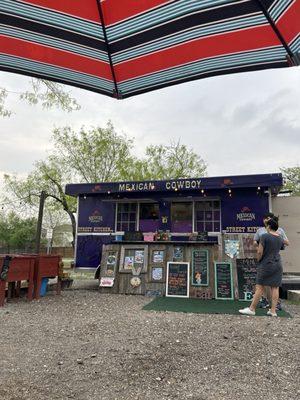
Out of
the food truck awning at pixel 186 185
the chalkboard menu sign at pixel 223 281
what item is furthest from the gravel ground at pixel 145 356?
the food truck awning at pixel 186 185

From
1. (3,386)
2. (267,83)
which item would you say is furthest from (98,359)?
(267,83)

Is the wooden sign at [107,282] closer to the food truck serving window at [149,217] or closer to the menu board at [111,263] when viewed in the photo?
the menu board at [111,263]

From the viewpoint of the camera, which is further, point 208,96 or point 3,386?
point 3,386

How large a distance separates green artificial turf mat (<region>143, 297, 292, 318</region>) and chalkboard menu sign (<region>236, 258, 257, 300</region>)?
10.2 inches

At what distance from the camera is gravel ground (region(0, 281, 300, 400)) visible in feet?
9.72

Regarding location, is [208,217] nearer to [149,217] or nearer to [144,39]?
[149,217]

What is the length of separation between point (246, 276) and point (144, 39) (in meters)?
6.26

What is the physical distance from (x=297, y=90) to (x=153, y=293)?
6326 mm

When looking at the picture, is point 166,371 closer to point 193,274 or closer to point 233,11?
point 233,11

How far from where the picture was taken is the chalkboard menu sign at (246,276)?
24.3 ft

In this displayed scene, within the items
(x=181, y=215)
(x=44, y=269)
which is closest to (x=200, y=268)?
(x=181, y=215)

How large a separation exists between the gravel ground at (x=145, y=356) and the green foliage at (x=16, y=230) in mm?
30790

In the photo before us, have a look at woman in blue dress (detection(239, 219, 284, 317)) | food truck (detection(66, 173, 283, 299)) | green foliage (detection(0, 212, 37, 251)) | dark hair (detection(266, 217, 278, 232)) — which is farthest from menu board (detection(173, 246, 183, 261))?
green foliage (detection(0, 212, 37, 251))

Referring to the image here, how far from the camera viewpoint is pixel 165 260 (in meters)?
8.16
